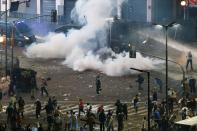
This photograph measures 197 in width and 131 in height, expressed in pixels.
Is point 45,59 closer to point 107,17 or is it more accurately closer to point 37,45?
point 37,45

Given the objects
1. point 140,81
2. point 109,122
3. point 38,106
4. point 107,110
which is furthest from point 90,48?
point 109,122

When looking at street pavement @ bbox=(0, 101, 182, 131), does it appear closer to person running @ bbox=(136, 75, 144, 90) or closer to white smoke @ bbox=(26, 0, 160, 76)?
person running @ bbox=(136, 75, 144, 90)

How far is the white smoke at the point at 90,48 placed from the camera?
164 ft

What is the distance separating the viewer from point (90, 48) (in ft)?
179

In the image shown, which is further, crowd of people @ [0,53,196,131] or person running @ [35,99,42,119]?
person running @ [35,99,42,119]

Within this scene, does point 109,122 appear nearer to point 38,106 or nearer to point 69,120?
point 69,120

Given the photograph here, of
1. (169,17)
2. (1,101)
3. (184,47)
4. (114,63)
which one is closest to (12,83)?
(1,101)

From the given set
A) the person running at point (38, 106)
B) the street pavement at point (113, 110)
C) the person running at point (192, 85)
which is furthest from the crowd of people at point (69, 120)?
the person running at point (192, 85)

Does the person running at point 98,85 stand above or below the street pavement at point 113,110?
above

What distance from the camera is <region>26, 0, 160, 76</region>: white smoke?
49906 mm

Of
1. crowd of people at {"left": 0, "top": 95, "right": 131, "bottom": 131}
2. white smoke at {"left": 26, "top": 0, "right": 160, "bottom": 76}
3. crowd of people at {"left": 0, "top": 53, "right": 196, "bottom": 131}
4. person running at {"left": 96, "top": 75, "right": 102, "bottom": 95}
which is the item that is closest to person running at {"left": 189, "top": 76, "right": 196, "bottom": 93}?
crowd of people at {"left": 0, "top": 53, "right": 196, "bottom": 131}

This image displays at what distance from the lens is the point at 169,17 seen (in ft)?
248

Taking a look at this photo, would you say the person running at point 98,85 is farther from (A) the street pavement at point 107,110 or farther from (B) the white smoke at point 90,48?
(B) the white smoke at point 90,48

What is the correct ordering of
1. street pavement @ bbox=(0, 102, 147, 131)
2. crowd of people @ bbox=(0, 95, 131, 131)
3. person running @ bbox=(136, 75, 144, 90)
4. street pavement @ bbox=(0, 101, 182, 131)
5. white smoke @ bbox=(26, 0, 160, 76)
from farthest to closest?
1. white smoke @ bbox=(26, 0, 160, 76)
2. person running @ bbox=(136, 75, 144, 90)
3. street pavement @ bbox=(0, 102, 147, 131)
4. street pavement @ bbox=(0, 101, 182, 131)
5. crowd of people @ bbox=(0, 95, 131, 131)
